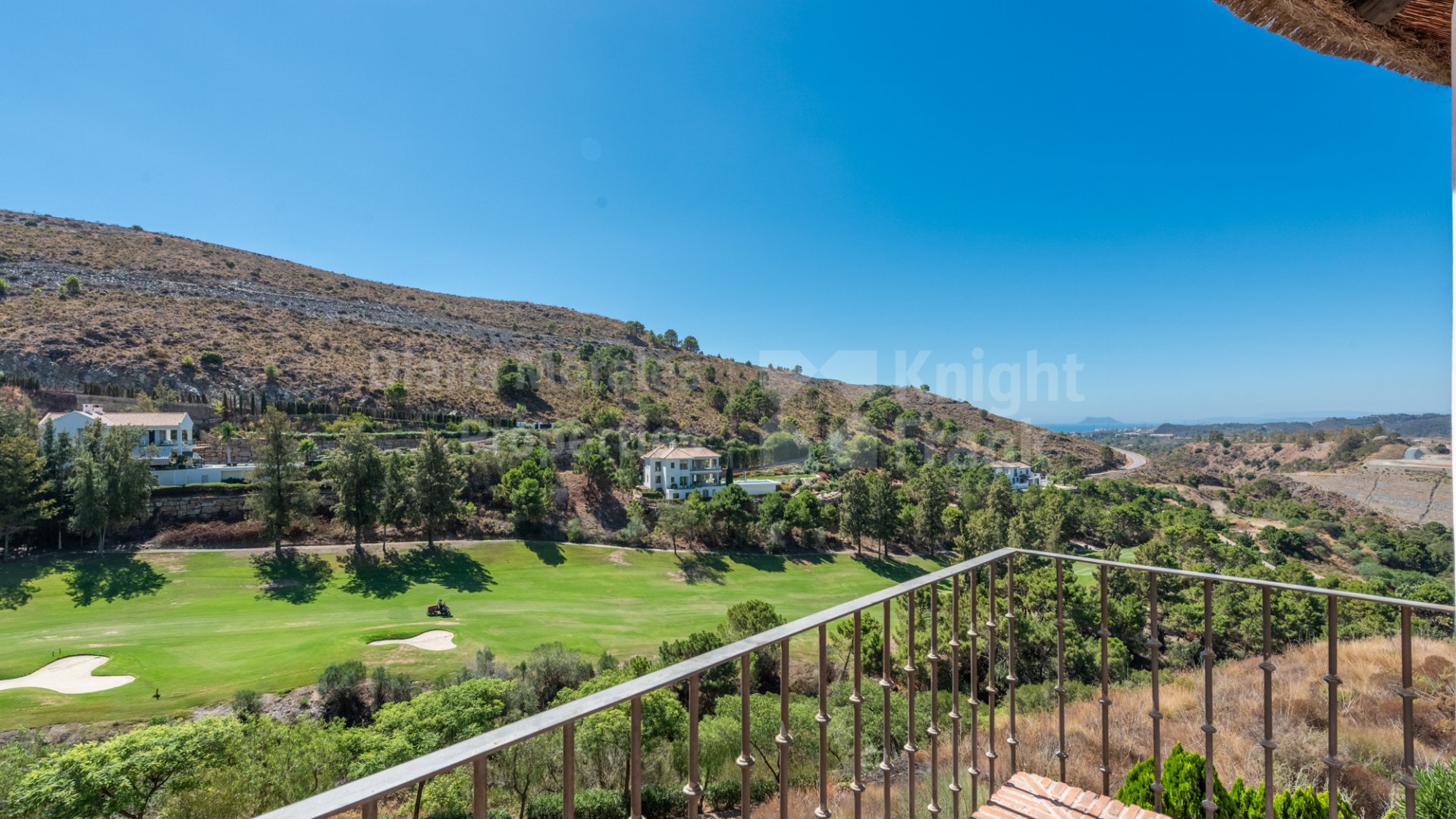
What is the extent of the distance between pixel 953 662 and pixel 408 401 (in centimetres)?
3926

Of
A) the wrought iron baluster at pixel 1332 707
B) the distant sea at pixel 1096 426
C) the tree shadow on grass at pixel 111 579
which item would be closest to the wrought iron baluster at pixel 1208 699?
the wrought iron baluster at pixel 1332 707

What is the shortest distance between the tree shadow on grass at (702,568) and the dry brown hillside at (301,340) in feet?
57.3

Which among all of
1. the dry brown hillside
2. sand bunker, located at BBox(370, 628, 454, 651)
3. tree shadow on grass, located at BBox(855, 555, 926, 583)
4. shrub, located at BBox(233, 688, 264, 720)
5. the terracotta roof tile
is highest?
the dry brown hillside

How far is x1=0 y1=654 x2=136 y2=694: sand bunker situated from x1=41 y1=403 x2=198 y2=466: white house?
12735 millimetres

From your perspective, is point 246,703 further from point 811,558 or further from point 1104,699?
point 811,558

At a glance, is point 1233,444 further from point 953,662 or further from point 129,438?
point 129,438

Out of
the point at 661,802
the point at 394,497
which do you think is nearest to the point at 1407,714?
the point at 661,802

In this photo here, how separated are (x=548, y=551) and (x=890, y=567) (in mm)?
14278

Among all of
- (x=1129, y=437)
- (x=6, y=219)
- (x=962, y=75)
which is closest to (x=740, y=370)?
(x=962, y=75)

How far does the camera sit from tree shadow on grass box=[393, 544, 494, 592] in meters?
18.6

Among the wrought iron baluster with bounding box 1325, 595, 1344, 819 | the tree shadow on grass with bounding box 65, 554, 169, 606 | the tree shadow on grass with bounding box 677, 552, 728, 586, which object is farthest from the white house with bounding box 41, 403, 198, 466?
the wrought iron baluster with bounding box 1325, 595, 1344, 819

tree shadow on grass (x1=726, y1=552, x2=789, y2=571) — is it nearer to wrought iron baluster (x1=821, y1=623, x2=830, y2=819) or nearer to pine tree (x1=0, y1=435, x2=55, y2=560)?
wrought iron baluster (x1=821, y1=623, x2=830, y2=819)

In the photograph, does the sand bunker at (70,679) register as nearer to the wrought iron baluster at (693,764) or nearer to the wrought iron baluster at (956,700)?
the wrought iron baluster at (693,764)

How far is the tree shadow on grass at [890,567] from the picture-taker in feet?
72.9
